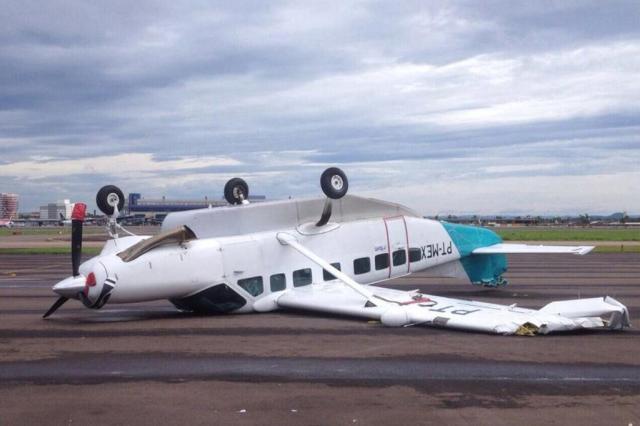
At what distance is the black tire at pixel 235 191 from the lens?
22.8 m

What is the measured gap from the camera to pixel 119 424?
8867mm

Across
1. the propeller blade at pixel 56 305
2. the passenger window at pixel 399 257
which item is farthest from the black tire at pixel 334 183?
the propeller blade at pixel 56 305

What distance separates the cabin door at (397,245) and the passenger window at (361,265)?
100 centimetres

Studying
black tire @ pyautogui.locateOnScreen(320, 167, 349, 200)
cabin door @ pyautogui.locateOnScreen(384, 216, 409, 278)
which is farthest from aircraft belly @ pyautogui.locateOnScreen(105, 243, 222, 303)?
cabin door @ pyautogui.locateOnScreen(384, 216, 409, 278)

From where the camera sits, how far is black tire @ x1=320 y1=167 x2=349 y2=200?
20219 millimetres

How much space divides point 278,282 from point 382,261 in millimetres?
3992

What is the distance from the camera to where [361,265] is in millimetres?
21891

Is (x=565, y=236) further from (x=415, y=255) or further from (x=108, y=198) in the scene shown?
(x=108, y=198)

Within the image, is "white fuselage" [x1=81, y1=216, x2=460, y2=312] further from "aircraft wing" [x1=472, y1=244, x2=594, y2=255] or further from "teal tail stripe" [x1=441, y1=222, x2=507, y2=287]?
"aircraft wing" [x1=472, y1=244, x2=594, y2=255]

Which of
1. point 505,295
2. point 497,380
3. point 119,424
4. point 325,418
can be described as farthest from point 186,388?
point 505,295

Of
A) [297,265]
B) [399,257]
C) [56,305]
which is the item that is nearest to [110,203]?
[56,305]

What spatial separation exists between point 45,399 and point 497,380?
647 cm

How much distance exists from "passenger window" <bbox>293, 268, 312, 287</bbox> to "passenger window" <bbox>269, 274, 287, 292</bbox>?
0.32 m

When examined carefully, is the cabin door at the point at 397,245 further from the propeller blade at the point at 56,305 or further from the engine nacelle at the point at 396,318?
the propeller blade at the point at 56,305
